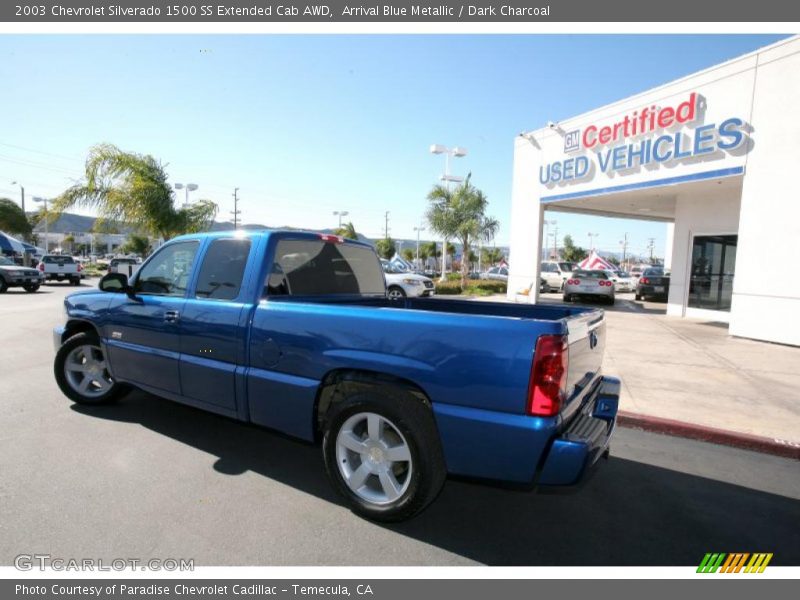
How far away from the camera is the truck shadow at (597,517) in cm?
278

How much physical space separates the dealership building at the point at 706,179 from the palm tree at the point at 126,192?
12.9 metres

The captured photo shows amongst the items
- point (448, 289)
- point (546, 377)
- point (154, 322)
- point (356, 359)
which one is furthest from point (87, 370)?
point (448, 289)

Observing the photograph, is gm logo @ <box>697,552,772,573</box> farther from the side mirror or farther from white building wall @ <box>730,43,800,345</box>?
white building wall @ <box>730,43,800,345</box>

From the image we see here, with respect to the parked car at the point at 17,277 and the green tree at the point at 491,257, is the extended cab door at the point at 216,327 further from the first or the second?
the green tree at the point at 491,257

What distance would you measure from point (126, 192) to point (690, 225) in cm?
1884

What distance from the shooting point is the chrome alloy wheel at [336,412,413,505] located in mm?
2943

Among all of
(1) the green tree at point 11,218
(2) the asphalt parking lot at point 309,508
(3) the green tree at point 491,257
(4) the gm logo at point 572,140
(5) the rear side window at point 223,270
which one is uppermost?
(4) the gm logo at point 572,140

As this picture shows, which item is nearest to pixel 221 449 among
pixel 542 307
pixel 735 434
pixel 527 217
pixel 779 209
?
pixel 542 307

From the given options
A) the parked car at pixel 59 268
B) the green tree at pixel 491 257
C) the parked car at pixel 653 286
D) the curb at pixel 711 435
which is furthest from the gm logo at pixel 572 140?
the green tree at pixel 491 257

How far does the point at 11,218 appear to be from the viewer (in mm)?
43250

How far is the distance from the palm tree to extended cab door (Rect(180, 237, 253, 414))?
575 inches

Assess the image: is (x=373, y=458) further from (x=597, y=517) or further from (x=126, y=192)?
(x=126, y=192)

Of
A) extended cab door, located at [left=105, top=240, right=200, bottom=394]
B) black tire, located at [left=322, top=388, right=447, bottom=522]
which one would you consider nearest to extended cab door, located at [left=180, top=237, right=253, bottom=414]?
extended cab door, located at [left=105, top=240, right=200, bottom=394]

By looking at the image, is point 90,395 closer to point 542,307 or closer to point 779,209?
point 542,307
